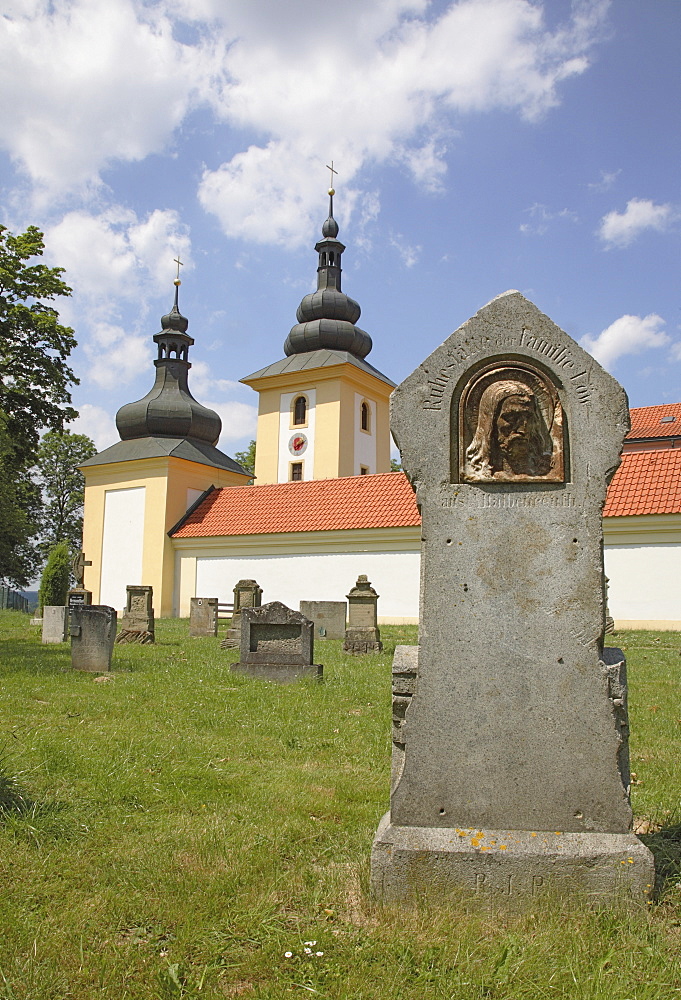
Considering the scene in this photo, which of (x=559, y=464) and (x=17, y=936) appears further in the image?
(x=559, y=464)

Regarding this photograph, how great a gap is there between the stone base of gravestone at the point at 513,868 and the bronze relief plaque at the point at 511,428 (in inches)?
59.0

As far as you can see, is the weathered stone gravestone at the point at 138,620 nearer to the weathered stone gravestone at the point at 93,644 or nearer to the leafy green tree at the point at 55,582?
the weathered stone gravestone at the point at 93,644

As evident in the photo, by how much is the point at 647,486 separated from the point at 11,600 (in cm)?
3365

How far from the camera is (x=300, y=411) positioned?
1403 inches

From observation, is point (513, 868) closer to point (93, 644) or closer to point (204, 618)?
point (93, 644)

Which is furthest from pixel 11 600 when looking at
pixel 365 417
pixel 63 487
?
pixel 365 417

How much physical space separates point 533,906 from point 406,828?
572mm

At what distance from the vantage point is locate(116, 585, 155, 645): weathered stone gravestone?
16203 millimetres

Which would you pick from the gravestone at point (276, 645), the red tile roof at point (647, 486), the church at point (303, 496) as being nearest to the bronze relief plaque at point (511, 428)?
the gravestone at point (276, 645)

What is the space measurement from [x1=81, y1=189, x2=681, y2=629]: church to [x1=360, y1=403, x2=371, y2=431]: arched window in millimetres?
80

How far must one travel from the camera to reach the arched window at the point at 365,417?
1406 inches

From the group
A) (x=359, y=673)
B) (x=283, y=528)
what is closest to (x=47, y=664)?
(x=359, y=673)

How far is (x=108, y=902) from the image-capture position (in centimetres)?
313

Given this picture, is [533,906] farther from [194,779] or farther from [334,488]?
[334,488]
